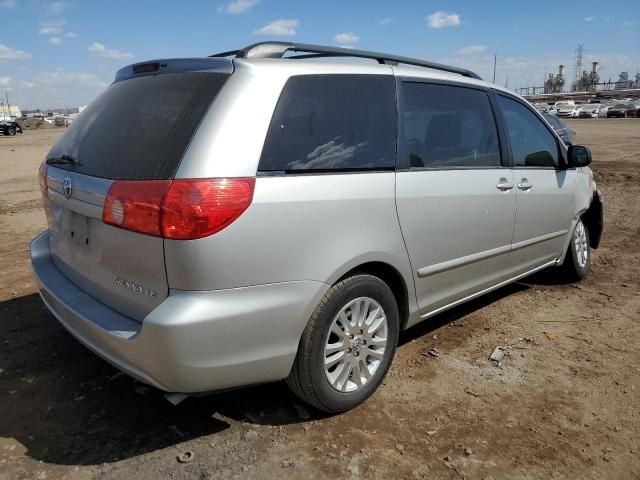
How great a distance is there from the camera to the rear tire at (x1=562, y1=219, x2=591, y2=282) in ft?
16.0

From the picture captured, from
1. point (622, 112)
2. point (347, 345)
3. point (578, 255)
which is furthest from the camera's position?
point (622, 112)

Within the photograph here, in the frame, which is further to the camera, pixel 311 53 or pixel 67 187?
pixel 311 53

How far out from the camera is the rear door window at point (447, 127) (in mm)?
3084

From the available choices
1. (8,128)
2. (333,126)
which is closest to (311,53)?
(333,126)

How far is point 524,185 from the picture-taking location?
3.87 meters

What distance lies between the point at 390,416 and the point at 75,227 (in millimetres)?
1944

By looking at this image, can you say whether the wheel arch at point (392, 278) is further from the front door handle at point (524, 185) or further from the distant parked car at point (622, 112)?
the distant parked car at point (622, 112)

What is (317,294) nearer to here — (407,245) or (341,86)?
(407,245)

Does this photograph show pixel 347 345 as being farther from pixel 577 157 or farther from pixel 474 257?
pixel 577 157

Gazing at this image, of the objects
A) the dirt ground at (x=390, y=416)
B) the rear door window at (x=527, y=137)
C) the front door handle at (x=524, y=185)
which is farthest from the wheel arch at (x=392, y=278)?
the rear door window at (x=527, y=137)

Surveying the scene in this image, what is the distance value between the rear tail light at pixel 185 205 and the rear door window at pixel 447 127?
1.21 meters

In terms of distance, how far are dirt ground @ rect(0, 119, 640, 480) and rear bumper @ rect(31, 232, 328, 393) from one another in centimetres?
44

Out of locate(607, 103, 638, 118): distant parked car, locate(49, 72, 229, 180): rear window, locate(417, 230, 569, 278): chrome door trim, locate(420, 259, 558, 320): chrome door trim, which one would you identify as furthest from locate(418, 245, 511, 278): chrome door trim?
locate(607, 103, 638, 118): distant parked car

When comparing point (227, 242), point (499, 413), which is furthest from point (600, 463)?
point (227, 242)
